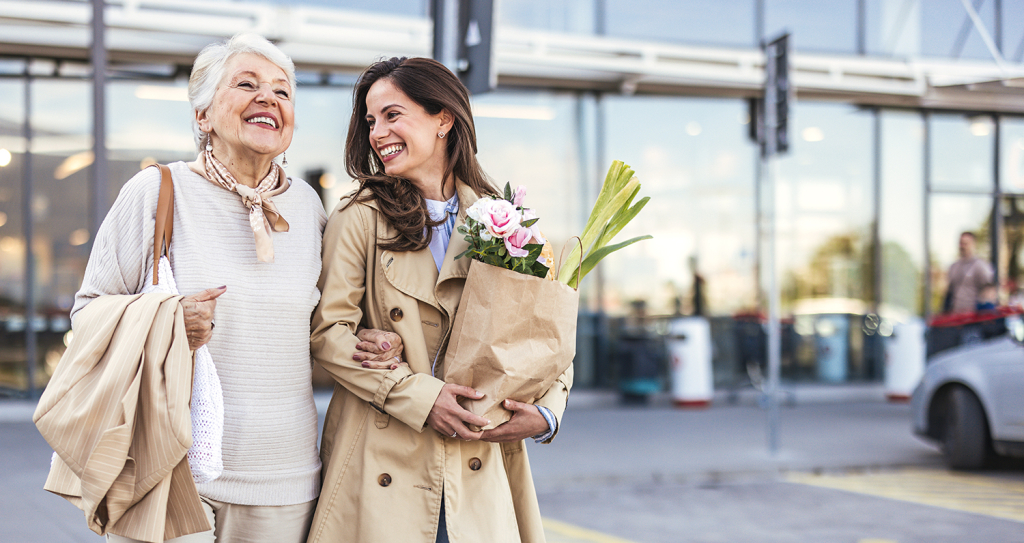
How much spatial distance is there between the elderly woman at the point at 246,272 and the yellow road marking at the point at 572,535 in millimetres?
3354

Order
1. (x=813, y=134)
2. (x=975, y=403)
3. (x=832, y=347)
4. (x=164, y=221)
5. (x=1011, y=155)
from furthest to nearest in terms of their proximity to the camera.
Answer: (x=1011, y=155)
(x=813, y=134)
(x=832, y=347)
(x=975, y=403)
(x=164, y=221)

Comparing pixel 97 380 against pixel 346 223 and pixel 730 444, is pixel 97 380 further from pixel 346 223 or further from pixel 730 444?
pixel 730 444

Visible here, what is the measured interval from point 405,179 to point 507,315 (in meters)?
0.59

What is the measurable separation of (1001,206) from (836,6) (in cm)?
432

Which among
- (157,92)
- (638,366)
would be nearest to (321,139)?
(157,92)

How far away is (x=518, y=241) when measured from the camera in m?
2.26

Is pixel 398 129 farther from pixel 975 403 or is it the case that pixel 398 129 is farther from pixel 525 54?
pixel 525 54

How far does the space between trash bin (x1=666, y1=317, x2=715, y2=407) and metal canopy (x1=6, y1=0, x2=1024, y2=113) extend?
3.30 metres

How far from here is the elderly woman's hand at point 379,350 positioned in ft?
7.60

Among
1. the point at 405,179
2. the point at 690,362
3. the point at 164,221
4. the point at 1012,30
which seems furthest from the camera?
the point at 1012,30

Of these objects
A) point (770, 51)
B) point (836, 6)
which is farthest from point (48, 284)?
point (836, 6)

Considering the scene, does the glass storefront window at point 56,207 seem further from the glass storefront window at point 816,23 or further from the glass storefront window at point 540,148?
the glass storefront window at point 816,23

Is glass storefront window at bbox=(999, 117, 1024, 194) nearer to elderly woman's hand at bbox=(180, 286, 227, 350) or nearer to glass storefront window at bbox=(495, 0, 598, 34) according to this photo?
glass storefront window at bbox=(495, 0, 598, 34)

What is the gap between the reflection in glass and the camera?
45.0ft
